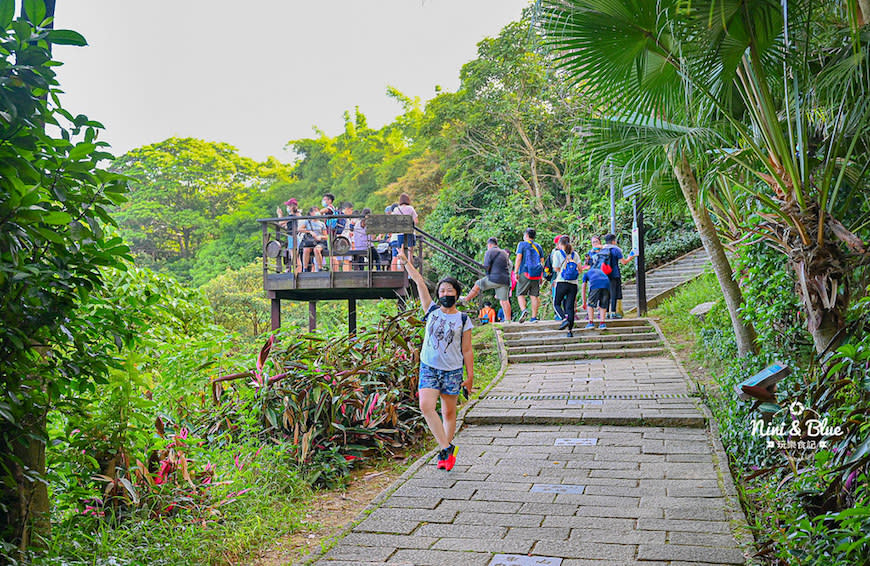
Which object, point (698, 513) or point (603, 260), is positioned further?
point (603, 260)

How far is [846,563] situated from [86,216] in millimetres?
3233

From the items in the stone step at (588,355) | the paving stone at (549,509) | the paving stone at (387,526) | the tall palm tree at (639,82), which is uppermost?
the tall palm tree at (639,82)

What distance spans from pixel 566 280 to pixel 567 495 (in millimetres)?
6565

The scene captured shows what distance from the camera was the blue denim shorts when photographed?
523cm

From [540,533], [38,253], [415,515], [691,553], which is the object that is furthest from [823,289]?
[38,253]

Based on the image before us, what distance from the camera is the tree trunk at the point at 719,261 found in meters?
6.43

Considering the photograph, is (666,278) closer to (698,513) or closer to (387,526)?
(698,513)

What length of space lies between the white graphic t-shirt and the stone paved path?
2.80ft

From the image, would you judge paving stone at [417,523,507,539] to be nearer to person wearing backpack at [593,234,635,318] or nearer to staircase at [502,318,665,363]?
staircase at [502,318,665,363]

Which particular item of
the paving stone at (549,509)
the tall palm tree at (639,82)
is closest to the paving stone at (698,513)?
the paving stone at (549,509)

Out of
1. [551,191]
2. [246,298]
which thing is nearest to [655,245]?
[551,191]

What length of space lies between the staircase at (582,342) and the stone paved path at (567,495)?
3.10 m

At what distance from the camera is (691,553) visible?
11.2ft

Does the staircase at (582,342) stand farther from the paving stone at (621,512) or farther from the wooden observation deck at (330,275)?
the paving stone at (621,512)
